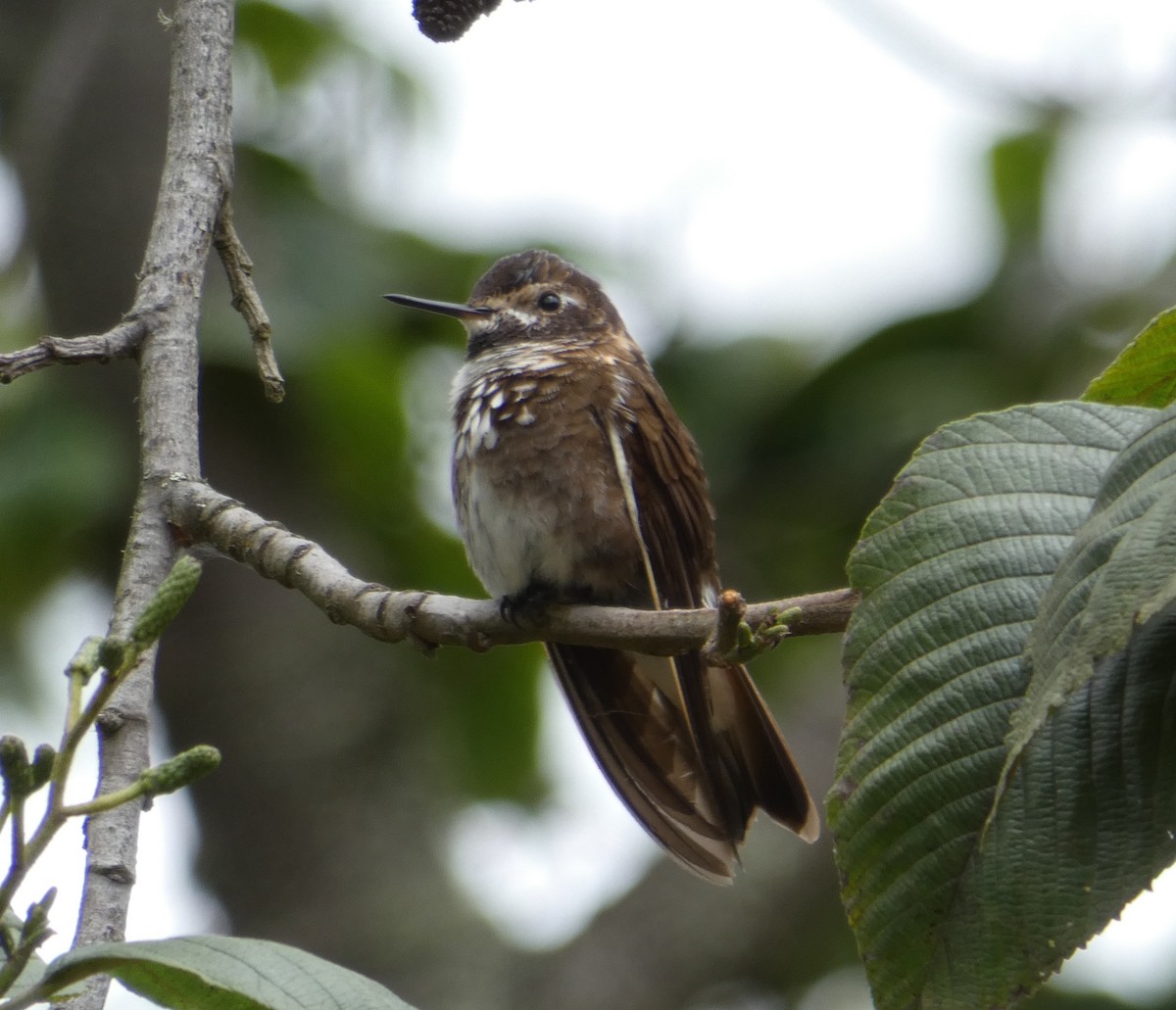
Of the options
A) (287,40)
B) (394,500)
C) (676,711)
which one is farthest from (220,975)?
(287,40)

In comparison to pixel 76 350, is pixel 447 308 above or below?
above

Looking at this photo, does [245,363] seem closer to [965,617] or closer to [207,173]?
[207,173]

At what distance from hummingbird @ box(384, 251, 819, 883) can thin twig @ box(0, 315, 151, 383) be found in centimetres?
126

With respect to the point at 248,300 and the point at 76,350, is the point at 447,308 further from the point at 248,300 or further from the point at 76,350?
the point at 76,350

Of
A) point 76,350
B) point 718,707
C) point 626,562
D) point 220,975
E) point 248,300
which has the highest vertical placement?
point 248,300

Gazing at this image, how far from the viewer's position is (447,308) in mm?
4699

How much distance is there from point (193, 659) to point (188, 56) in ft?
18.7

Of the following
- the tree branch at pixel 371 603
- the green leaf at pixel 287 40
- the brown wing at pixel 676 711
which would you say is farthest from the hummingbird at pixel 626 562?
the green leaf at pixel 287 40

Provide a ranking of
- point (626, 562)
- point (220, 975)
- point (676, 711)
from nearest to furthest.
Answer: point (220, 975) < point (626, 562) < point (676, 711)

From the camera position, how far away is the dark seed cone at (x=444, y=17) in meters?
2.82

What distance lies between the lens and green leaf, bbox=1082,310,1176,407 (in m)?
2.04

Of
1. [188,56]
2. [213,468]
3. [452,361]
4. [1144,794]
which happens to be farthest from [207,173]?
[213,468]

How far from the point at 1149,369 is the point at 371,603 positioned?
1323 millimetres

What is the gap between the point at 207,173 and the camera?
267 centimetres
